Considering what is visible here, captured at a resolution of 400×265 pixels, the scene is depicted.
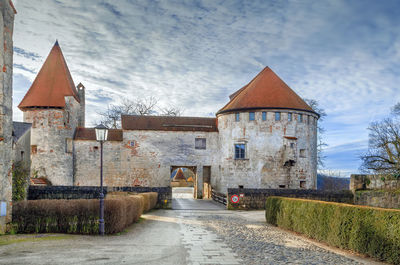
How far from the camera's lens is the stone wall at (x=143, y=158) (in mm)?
34875

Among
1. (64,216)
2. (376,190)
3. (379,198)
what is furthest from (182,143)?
(64,216)

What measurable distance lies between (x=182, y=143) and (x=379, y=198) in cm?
1949

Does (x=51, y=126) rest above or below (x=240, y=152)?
above

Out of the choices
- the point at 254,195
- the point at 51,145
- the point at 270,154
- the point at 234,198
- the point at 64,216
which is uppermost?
the point at 51,145

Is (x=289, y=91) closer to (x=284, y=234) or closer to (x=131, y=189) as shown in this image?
(x=131, y=189)

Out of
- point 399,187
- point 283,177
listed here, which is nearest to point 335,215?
point 399,187

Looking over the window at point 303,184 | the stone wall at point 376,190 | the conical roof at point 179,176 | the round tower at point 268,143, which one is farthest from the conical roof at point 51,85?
the conical roof at point 179,176

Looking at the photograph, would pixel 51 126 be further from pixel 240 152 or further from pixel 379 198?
pixel 379 198

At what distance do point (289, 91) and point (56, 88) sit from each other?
2321cm

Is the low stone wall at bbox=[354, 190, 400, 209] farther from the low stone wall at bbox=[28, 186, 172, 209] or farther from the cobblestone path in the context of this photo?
the low stone wall at bbox=[28, 186, 172, 209]

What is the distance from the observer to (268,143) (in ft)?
113

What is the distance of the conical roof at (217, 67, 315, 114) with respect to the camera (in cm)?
3441

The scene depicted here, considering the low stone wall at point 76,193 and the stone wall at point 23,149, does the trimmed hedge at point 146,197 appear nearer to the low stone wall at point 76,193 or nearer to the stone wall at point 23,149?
the low stone wall at point 76,193

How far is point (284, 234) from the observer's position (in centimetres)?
1378
